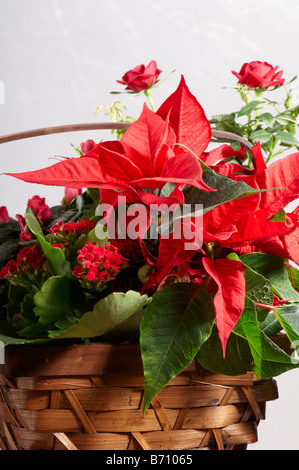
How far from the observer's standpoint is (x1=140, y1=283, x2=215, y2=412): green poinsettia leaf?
0.40 meters

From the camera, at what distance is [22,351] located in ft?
1.42

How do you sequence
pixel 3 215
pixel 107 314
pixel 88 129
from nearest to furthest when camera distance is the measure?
pixel 107 314 < pixel 88 129 < pixel 3 215

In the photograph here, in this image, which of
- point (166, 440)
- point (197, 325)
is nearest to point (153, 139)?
point (197, 325)

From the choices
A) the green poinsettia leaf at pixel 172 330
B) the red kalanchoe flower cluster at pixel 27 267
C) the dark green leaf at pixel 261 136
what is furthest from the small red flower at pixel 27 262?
the dark green leaf at pixel 261 136

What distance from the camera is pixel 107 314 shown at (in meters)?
0.40

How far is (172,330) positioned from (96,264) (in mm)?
74

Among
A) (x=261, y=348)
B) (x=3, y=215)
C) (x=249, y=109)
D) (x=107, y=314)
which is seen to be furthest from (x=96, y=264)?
(x=249, y=109)

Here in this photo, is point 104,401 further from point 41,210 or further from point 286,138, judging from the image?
point 286,138

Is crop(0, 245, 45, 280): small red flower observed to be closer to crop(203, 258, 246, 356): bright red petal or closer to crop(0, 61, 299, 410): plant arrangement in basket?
crop(0, 61, 299, 410): plant arrangement in basket

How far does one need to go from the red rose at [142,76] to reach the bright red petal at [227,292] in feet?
1.28

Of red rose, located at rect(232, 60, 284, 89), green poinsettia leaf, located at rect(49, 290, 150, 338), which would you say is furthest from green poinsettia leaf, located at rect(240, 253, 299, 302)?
red rose, located at rect(232, 60, 284, 89)

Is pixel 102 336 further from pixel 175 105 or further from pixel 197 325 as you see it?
pixel 175 105

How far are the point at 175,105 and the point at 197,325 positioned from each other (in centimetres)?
17

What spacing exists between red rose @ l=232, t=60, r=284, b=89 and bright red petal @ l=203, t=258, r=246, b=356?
403 mm
